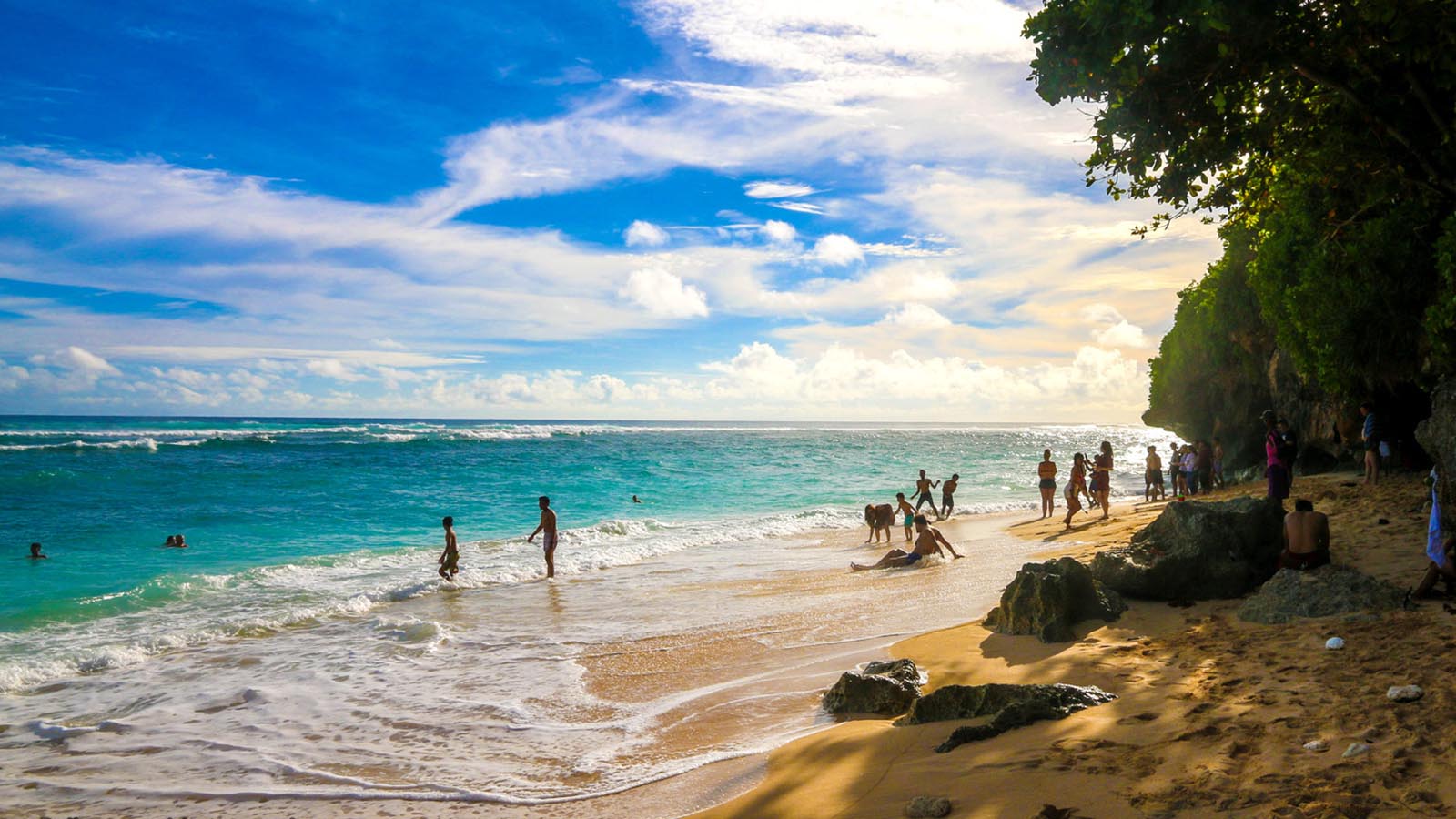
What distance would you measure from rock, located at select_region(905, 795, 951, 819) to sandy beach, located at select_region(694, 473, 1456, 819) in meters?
0.08

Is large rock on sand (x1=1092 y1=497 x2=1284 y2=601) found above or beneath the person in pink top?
beneath

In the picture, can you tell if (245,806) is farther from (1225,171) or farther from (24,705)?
(1225,171)

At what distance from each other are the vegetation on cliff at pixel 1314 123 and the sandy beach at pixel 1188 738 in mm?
4994

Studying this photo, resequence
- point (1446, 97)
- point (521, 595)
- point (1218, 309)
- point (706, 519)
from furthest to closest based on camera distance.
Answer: point (706, 519), point (1218, 309), point (521, 595), point (1446, 97)

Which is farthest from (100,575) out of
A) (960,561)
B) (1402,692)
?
(1402,692)

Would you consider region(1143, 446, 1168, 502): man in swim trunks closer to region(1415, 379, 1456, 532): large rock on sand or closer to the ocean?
the ocean

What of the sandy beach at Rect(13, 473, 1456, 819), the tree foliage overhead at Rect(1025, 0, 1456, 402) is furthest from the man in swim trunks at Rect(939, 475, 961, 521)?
the sandy beach at Rect(13, 473, 1456, 819)

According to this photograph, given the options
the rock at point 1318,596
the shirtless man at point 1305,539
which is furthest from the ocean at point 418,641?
the shirtless man at point 1305,539

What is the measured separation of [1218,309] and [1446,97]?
17.6 metres

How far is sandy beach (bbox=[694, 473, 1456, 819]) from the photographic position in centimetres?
406

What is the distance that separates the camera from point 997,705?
5922 mm

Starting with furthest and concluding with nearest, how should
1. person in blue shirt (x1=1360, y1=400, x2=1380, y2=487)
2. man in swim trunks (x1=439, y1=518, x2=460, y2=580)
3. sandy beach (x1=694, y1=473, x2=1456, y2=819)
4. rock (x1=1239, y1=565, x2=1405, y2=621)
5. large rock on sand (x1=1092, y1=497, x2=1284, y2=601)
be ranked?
1. man in swim trunks (x1=439, y1=518, x2=460, y2=580)
2. person in blue shirt (x1=1360, y1=400, x2=1380, y2=487)
3. large rock on sand (x1=1092, y1=497, x2=1284, y2=601)
4. rock (x1=1239, y1=565, x2=1405, y2=621)
5. sandy beach (x1=694, y1=473, x2=1456, y2=819)

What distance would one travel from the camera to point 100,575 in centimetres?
1645

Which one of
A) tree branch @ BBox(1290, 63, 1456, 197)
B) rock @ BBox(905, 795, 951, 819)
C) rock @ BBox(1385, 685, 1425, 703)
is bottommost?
rock @ BBox(905, 795, 951, 819)
